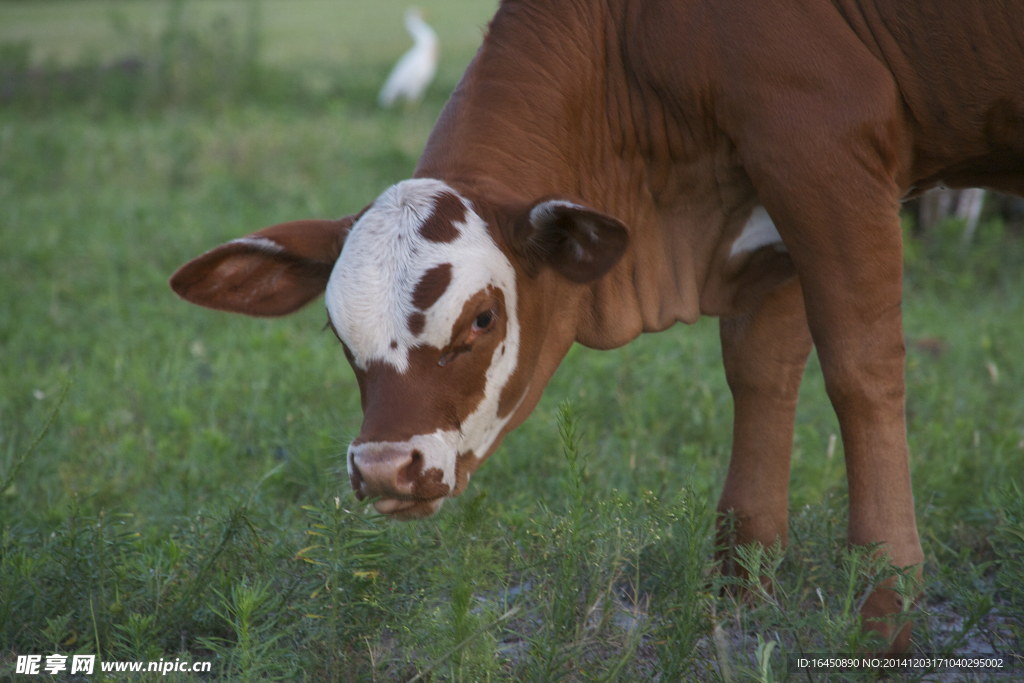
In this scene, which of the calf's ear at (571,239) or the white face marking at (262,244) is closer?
the calf's ear at (571,239)

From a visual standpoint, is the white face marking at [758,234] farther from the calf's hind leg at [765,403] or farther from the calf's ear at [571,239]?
the calf's ear at [571,239]

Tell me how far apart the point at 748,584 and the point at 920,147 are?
48.8 inches

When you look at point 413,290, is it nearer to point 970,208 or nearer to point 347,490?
point 347,490

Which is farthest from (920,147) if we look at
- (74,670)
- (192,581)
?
(74,670)

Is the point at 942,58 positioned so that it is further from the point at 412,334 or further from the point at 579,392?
the point at 579,392

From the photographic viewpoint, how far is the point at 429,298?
7.27 ft

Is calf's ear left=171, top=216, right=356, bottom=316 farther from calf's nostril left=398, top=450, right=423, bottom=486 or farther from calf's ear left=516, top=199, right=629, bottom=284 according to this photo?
calf's nostril left=398, top=450, right=423, bottom=486

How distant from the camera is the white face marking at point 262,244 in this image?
2.48 meters

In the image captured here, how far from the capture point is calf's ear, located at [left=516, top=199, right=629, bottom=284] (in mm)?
2332

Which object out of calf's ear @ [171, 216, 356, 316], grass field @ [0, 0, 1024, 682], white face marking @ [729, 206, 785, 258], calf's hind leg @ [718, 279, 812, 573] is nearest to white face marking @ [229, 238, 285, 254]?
calf's ear @ [171, 216, 356, 316]

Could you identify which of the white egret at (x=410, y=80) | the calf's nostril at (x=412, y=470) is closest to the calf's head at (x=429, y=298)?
the calf's nostril at (x=412, y=470)

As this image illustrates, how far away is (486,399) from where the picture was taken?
2.39 meters

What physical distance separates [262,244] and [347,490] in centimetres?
72

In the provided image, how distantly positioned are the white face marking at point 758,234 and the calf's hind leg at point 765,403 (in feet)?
0.75
